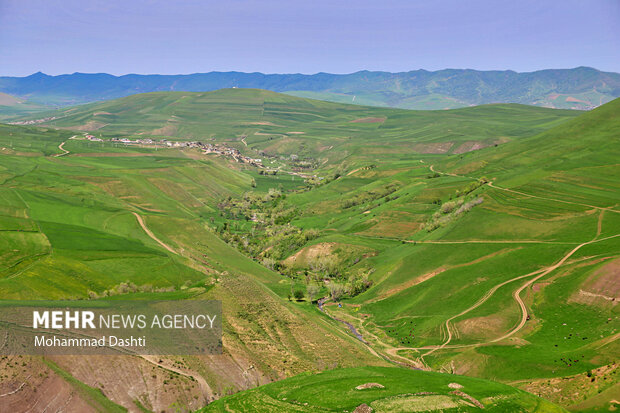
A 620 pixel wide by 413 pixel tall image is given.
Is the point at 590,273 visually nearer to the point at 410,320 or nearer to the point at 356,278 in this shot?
the point at 410,320

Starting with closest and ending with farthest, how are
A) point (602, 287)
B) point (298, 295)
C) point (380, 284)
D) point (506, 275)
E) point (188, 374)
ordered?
1. point (188, 374)
2. point (602, 287)
3. point (506, 275)
4. point (298, 295)
5. point (380, 284)

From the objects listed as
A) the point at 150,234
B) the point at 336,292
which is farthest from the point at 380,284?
the point at 150,234

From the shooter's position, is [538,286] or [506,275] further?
[506,275]

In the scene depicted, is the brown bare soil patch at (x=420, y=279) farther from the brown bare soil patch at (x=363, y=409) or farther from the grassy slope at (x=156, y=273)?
the brown bare soil patch at (x=363, y=409)

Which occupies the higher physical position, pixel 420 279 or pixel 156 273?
pixel 156 273

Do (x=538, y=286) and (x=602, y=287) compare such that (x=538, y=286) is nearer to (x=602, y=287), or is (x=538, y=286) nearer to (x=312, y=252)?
(x=602, y=287)

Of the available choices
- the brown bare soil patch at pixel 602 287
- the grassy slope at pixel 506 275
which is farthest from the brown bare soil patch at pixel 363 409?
the brown bare soil patch at pixel 602 287

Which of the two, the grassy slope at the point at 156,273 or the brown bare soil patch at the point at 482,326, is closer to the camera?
the grassy slope at the point at 156,273

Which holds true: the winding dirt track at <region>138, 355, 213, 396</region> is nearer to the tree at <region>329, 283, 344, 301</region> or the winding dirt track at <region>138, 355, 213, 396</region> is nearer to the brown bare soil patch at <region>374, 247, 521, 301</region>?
the brown bare soil patch at <region>374, 247, 521, 301</region>
